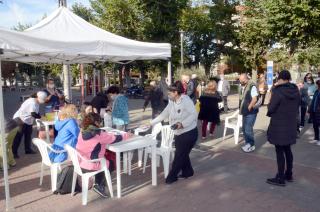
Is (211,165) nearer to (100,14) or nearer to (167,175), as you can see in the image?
(167,175)

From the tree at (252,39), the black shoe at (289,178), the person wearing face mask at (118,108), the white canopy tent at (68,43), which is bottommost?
the black shoe at (289,178)

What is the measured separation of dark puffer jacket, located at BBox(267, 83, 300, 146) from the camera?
5.08 m

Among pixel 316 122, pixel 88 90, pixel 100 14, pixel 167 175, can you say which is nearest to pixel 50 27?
pixel 167 175

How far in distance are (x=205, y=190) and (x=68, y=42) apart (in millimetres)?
Answer: 3342

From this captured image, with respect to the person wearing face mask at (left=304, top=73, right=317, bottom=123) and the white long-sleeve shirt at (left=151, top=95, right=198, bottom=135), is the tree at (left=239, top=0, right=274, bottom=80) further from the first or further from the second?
the white long-sleeve shirt at (left=151, top=95, right=198, bottom=135)

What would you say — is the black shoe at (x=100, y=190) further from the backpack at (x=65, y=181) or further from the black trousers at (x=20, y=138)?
the black trousers at (x=20, y=138)

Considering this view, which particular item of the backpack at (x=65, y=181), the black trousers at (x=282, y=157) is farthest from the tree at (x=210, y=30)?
the backpack at (x=65, y=181)

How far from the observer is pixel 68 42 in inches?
226

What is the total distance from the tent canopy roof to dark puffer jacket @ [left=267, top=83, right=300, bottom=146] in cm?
309

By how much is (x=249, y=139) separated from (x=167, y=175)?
8.95 feet

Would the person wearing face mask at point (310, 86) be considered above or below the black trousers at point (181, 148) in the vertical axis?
above

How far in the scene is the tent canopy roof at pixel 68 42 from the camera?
4809mm

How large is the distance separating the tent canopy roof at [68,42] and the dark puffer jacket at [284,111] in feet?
10.1

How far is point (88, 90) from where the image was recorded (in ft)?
99.8
